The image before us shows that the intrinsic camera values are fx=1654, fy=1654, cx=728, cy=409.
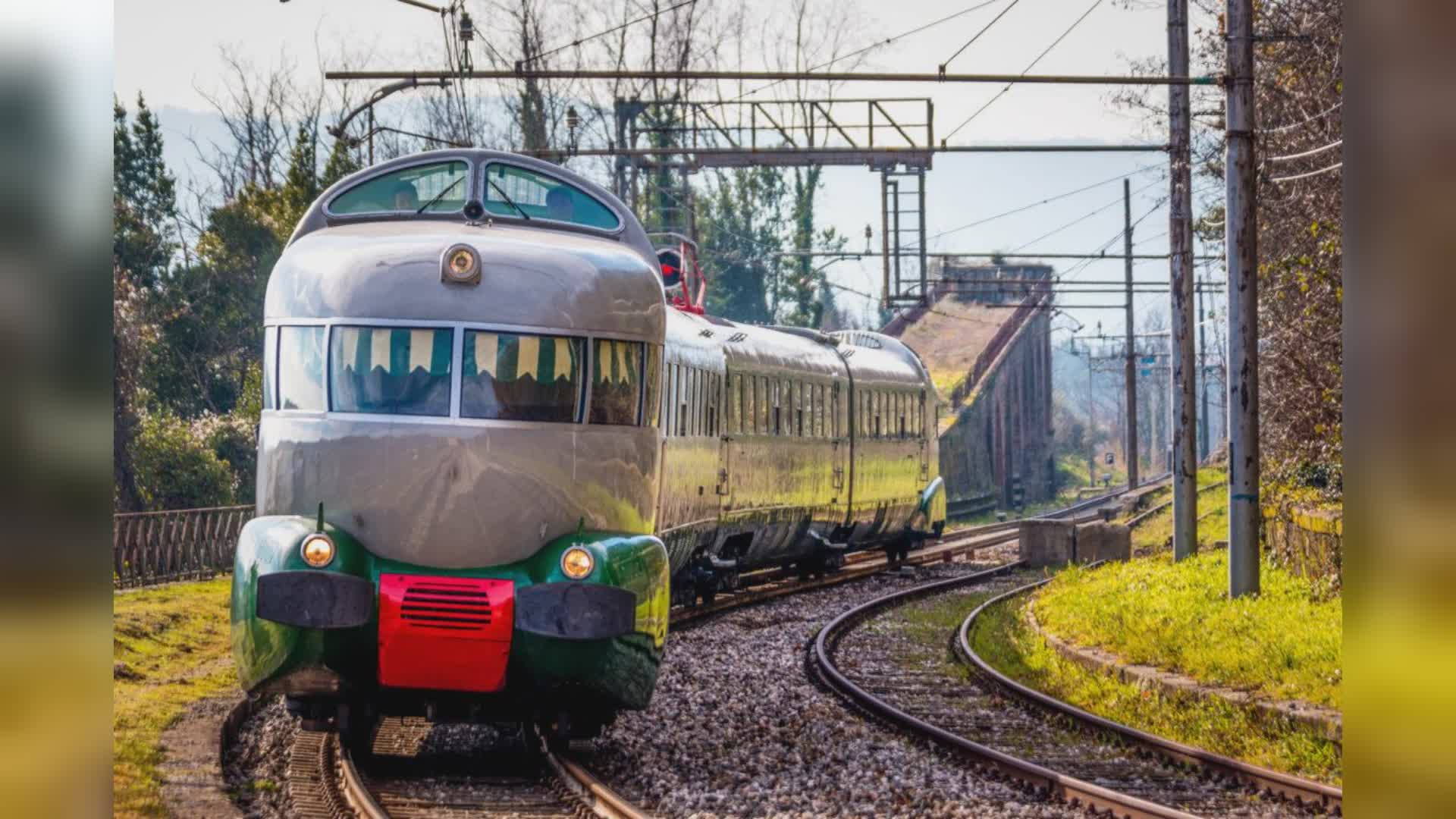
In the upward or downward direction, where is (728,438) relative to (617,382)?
downward

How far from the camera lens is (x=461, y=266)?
9.54m

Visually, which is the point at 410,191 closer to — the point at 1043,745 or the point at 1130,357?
the point at 1043,745

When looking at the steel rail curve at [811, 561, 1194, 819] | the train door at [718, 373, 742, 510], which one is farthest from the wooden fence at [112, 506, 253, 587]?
the steel rail curve at [811, 561, 1194, 819]

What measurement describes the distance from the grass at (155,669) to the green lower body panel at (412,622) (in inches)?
36.2

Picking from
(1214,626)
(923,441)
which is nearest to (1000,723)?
(1214,626)

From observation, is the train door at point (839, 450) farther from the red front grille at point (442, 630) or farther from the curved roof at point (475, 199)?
the red front grille at point (442, 630)

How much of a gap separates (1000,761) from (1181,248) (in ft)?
44.7

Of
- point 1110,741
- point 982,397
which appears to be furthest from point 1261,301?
point 982,397

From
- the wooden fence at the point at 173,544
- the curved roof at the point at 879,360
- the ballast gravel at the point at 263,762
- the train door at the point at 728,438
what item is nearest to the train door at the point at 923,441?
the curved roof at the point at 879,360

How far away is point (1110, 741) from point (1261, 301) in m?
14.5

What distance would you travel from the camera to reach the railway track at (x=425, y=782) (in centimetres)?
901

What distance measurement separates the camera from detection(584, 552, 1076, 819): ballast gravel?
30.8 feet

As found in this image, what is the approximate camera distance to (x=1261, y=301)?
24625 mm
